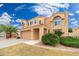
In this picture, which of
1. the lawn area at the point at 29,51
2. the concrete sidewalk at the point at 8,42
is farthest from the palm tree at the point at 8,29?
the lawn area at the point at 29,51

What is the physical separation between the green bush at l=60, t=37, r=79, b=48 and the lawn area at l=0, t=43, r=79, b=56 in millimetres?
115

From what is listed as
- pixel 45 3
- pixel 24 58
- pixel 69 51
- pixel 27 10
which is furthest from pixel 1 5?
pixel 69 51

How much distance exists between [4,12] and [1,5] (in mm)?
110

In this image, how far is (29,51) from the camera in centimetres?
310

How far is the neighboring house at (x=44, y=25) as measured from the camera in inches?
123

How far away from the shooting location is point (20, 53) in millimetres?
3092

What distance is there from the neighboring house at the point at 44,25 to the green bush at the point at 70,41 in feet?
0.25

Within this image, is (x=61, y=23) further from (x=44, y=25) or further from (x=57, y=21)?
(x=44, y=25)

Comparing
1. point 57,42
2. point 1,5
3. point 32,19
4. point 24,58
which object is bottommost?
point 24,58

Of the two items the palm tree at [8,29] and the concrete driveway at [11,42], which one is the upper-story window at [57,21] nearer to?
the concrete driveway at [11,42]

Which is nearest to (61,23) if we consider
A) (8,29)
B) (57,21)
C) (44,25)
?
(57,21)

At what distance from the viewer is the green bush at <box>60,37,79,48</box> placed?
3078mm

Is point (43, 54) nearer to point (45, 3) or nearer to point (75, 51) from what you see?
point (75, 51)

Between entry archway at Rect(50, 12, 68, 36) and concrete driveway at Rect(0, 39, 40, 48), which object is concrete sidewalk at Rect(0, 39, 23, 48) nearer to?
concrete driveway at Rect(0, 39, 40, 48)
